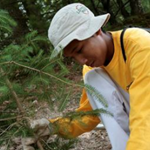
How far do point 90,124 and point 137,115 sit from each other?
649mm

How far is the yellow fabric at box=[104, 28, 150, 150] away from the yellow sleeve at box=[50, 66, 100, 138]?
33 cm

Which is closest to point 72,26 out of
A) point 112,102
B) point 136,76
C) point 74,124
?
point 136,76

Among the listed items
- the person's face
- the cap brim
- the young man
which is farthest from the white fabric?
the cap brim

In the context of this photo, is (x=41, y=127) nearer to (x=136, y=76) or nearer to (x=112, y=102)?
(x=112, y=102)

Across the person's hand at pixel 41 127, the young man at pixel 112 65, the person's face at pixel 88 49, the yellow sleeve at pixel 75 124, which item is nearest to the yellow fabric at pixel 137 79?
the young man at pixel 112 65

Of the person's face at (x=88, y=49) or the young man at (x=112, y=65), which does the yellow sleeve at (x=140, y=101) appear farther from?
the person's face at (x=88, y=49)

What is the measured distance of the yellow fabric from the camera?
129 centimetres

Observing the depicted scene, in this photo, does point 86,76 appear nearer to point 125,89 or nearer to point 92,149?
point 125,89

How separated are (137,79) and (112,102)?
0.42 meters

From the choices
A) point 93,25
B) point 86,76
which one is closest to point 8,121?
point 86,76

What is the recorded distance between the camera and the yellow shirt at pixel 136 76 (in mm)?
1295

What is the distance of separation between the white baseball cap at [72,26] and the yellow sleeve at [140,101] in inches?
A: 10.0

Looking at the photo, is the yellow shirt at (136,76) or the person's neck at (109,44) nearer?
the yellow shirt at (136,76)

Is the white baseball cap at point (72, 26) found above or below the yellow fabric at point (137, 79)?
above
